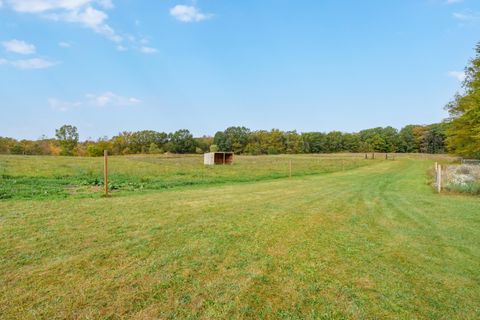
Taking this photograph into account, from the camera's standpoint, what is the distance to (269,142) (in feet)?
340

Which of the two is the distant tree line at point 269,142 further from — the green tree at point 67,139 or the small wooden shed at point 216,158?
the small wooden shed at point 216,158

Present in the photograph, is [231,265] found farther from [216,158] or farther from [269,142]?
[269,142]

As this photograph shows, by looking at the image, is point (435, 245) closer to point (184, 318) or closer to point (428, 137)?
point (184, 318)

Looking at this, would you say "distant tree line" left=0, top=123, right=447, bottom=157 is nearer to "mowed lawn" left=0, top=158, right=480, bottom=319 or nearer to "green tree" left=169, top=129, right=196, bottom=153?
"green tree" left=169, top=129, right=196, bottom=153

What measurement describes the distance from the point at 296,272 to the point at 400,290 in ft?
3.91

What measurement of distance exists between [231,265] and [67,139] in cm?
9326

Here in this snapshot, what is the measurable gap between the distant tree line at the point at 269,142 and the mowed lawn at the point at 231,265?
86.7 m

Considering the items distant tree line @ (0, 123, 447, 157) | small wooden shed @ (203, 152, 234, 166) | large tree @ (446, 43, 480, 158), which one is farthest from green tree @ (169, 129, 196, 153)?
large tree @ (446, 43, 480, 158)

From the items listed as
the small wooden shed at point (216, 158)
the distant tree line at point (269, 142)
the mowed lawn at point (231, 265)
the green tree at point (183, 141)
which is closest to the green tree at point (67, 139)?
the distant tree line at point (269, 142)

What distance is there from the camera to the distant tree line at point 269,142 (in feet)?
304

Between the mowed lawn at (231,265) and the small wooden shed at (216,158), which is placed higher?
the small wooden shed at (216,158)

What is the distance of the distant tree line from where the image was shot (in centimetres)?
9256

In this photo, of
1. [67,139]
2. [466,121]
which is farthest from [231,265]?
[67,139]

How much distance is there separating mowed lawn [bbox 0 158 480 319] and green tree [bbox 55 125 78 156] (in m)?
85.4
